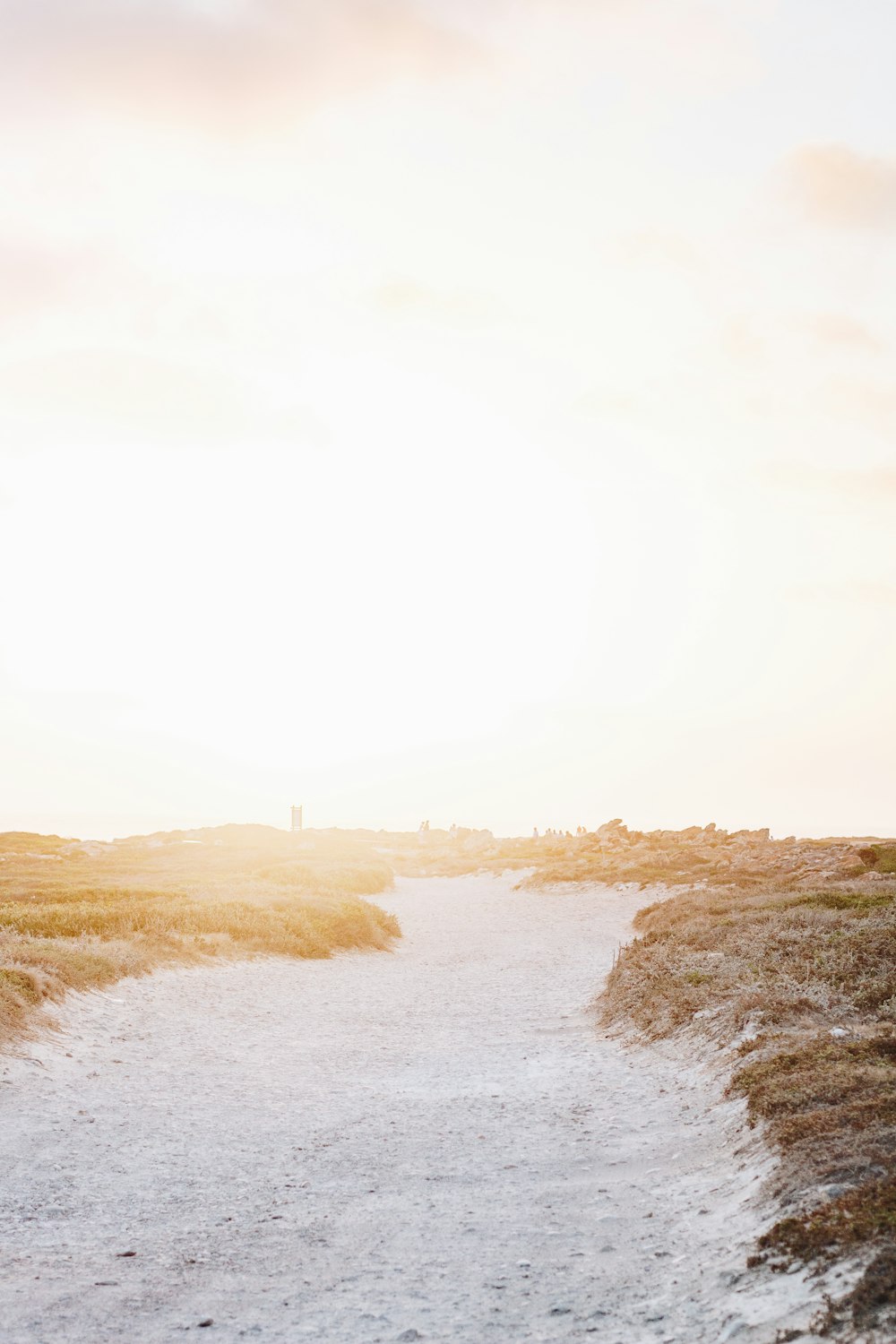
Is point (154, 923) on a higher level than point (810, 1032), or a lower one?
lower

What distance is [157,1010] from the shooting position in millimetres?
19953

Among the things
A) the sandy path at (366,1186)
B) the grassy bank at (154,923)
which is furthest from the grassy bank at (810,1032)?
the grassy bank at (154,923)

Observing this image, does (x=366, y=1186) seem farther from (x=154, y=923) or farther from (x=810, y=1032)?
(x=154, y=923)

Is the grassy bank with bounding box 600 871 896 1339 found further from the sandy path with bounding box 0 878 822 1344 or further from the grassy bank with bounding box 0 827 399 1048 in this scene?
the grassy bank with bounding box 0 827 399 1048

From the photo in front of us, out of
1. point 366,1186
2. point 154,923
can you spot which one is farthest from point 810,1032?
point 154,923

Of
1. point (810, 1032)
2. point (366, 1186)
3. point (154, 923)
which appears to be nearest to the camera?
point (366, 1186)

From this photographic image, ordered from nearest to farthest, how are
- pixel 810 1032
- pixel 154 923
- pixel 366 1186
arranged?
1. pixel 366 1186
2. pixel 810 1032
3. pixel 154 923

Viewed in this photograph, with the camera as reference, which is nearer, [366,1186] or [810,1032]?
[366,1186]

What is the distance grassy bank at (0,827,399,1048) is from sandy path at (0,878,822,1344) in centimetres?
118

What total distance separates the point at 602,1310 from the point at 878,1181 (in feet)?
6.90

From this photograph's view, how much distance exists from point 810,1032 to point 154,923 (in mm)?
18340

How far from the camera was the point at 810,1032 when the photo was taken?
1284 centimetres

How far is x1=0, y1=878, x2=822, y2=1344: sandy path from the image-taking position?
724 centimetres

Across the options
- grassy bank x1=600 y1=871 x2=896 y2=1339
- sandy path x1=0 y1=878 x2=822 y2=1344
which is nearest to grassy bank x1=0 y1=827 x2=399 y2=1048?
sandy path x1=0 y1=878 x2=822 y2=1344
